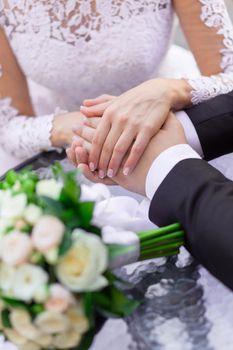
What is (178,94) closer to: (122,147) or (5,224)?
(122,147)

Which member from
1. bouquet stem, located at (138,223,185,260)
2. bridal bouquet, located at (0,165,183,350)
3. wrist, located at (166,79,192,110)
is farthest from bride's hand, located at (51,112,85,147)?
bridal bouquet, located at (0,165,183,350)

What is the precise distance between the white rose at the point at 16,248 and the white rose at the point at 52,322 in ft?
0.18

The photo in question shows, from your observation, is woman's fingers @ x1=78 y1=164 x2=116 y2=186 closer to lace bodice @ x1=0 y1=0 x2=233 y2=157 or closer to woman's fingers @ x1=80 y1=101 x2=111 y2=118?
woman's fingers @ x1=80 y1=101 x2=111 y2=118

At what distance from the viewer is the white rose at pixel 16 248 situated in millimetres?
473

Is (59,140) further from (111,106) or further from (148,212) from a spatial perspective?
(148,212)

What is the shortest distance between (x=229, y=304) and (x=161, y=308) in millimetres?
89

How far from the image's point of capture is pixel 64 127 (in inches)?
44.6

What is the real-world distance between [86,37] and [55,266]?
0.81 m

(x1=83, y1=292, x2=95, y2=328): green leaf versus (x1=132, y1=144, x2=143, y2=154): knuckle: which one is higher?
(x1=83, y1=292, x2=95, y2=328): green leaf

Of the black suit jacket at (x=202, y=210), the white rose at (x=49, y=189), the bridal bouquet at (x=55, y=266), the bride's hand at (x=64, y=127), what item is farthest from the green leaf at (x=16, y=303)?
the bride's hand at (x=64, y=127)

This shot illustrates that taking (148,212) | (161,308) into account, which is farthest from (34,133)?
(161,308)

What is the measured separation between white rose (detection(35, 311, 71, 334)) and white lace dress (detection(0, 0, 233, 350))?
2.31 ft

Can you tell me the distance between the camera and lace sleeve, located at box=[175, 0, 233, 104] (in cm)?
115

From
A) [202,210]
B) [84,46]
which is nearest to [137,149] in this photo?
[202,210]
